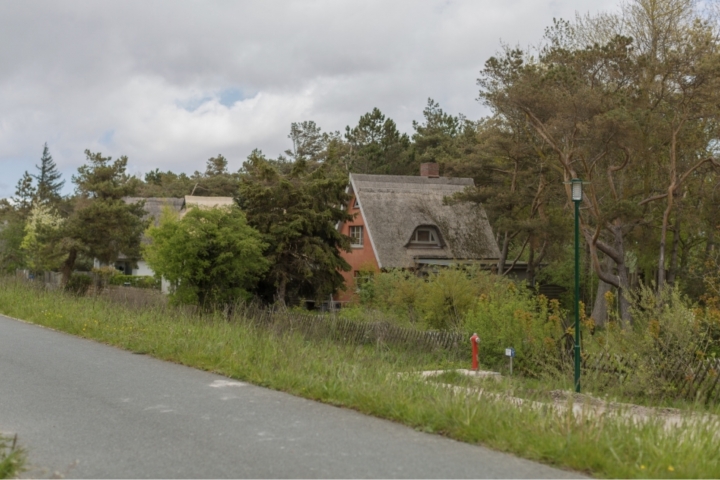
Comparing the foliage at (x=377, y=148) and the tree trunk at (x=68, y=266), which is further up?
the foliage at (x=377, y=148)

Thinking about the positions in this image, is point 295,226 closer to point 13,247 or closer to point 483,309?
point 483,309

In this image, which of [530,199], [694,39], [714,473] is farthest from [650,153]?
[714,473]

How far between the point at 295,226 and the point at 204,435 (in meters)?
21.9

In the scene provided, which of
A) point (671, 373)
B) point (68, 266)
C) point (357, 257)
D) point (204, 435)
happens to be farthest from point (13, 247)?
point (204, 435)

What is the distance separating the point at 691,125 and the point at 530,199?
1039cm

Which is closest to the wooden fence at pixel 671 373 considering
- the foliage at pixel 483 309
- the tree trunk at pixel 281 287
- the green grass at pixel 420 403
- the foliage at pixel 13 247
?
the foliage at pixel 483 309

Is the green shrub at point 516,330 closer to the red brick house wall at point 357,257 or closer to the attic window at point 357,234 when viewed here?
the red brick house wall at point 357,257

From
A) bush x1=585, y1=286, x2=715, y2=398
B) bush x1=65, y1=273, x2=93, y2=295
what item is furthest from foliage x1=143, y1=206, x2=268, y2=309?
bush x1=585, y1=286, x2=715, y2=398

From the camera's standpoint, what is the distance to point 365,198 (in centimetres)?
4100

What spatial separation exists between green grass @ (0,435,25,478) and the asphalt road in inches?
5.8

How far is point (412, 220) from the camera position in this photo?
40875 mm

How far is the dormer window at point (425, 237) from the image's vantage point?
40847 mm

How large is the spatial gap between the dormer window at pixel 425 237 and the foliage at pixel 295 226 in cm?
955

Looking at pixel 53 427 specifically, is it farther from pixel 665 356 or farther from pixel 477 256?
pixel 477 256
